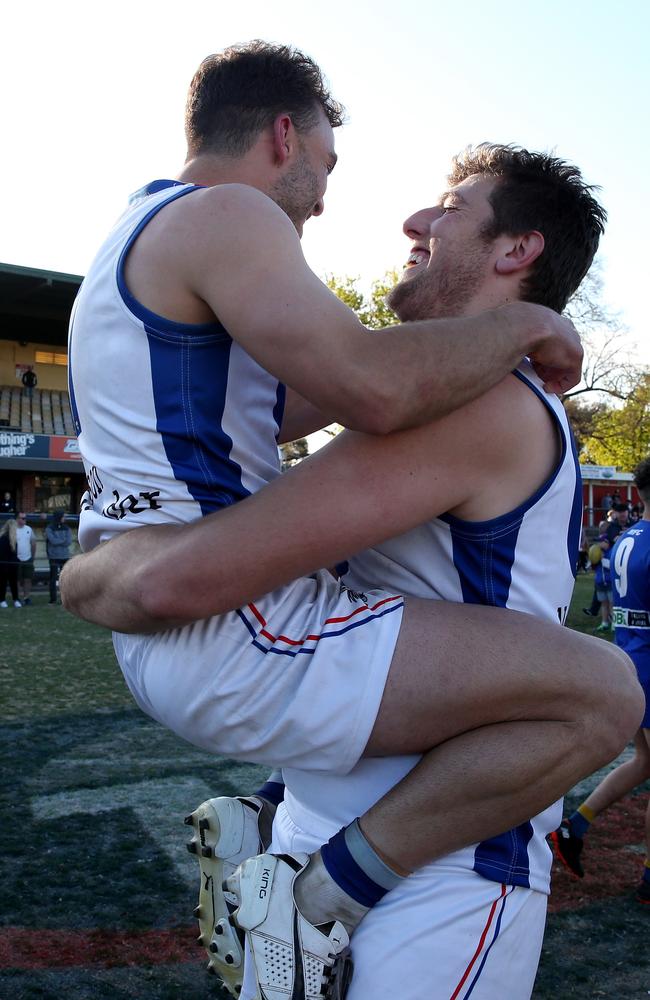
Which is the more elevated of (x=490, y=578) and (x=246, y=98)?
(x=246, y=98)

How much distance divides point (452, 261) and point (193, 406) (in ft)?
2.83

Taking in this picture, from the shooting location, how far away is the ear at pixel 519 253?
2.32m

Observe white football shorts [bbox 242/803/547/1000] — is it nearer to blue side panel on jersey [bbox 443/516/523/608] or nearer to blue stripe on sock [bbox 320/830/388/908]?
blue stripe on sock [bbox 320/830/388/908]

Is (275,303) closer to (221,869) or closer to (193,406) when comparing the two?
(193,406)

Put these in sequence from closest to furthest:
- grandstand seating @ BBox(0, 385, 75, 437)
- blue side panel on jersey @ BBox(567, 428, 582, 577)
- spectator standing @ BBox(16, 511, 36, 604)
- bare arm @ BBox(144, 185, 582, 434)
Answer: bare arm @ BBox(144, 185, 582, 434) → blue side panel on jersey @ BBox(567, 428, 582, 577) → spectator standing @ BBox(16, 511, 36, 604) → grandstand seating @ BBox(0, 385, 75, 437)

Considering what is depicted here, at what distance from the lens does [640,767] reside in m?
5.93

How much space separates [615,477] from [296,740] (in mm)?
54479

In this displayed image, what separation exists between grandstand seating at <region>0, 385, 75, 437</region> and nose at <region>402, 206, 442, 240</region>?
33.2 metres

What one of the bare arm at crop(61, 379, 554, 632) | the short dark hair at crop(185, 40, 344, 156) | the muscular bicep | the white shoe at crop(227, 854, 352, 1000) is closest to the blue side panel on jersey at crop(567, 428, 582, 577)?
the bare arm at crop(61, 379, 554, 632)

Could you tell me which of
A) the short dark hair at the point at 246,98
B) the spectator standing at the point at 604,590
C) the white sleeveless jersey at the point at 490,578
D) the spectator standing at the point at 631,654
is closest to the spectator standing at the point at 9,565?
the spectator standing at the point at 604,590

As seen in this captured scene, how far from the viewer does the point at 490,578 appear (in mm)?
1996

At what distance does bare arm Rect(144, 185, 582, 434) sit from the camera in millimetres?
1719

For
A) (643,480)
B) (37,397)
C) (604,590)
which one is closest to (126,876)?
(643,480)

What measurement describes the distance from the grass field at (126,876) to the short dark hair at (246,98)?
2030 mm
